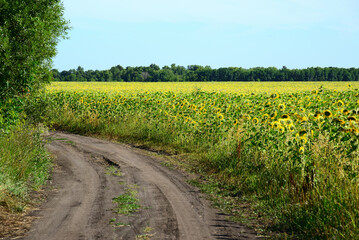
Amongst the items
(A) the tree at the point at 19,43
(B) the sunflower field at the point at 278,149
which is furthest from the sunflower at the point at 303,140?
(A) the tree at the point at 19,43

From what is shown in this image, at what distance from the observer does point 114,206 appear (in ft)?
26.6

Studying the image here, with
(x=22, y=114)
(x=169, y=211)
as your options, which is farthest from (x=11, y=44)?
(x=169, y=211)

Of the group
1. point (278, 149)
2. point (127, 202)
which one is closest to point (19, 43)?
point (127, 202)

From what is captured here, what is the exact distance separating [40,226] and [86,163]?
5736 millimetres

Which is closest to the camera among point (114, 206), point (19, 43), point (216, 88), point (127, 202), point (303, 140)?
point (303, 140)

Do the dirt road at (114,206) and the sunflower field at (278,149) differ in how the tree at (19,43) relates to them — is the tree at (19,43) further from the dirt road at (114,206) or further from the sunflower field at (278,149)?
the dirt road at (114,206)

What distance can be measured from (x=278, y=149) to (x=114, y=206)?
13.8 feet

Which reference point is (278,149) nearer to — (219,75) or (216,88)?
(216,88)

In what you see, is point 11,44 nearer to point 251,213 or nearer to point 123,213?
point 123,213

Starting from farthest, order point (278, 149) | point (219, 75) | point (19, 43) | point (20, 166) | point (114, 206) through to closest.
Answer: point (219, 75) < point (19, 43) < point (20, 166) < point (278, 149) < point (114, 206)

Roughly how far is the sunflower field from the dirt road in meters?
1.24

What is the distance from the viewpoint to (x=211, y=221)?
24.2 feet

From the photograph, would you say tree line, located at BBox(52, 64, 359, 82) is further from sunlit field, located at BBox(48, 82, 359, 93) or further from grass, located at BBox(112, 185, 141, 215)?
grass, located at BBox(112, 185, 141, 215)

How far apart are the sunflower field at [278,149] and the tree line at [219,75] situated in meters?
82.7
